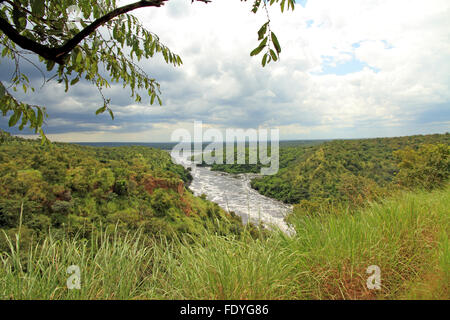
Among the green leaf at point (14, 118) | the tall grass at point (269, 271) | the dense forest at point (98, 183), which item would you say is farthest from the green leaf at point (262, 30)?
the dense forest at point (98, 183)

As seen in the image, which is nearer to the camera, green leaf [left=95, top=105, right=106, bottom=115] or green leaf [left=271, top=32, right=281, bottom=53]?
green leaf [left=271, top=32, right=281, bottom=53]

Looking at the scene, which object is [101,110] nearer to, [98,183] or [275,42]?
[275,42]

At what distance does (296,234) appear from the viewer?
2.48 meters

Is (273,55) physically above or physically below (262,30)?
below

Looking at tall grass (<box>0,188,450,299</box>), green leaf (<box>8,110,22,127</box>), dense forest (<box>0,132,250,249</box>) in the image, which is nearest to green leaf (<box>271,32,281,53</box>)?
tall grass (<box>0,188,450,299</box>)

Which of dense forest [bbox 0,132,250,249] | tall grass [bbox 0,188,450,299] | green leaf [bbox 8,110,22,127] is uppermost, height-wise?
green leaf [bbox 8,110,22,127]

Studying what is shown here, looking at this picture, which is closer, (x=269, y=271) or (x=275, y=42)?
(x=275, y=42)

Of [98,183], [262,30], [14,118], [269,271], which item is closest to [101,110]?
[14,118]

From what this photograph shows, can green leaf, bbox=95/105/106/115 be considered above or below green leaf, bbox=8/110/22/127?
above

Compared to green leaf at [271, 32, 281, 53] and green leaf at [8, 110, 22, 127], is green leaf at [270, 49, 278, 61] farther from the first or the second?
green leaf at [8, 110, 22, 127]

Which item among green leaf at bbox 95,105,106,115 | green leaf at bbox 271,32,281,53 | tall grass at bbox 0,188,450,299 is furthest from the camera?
green leaf at bbox 95,105,106,115

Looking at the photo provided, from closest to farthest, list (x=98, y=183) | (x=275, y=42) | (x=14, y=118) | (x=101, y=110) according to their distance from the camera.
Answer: (x=275, y=42) → (x=14, y=118) → (x=101, y=110) → (x=98, y=183)

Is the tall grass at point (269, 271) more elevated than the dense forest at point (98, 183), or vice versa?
the tall grass at point (269, 271)

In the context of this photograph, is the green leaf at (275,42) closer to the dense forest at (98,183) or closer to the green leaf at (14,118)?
the green leaf at (14,118)
